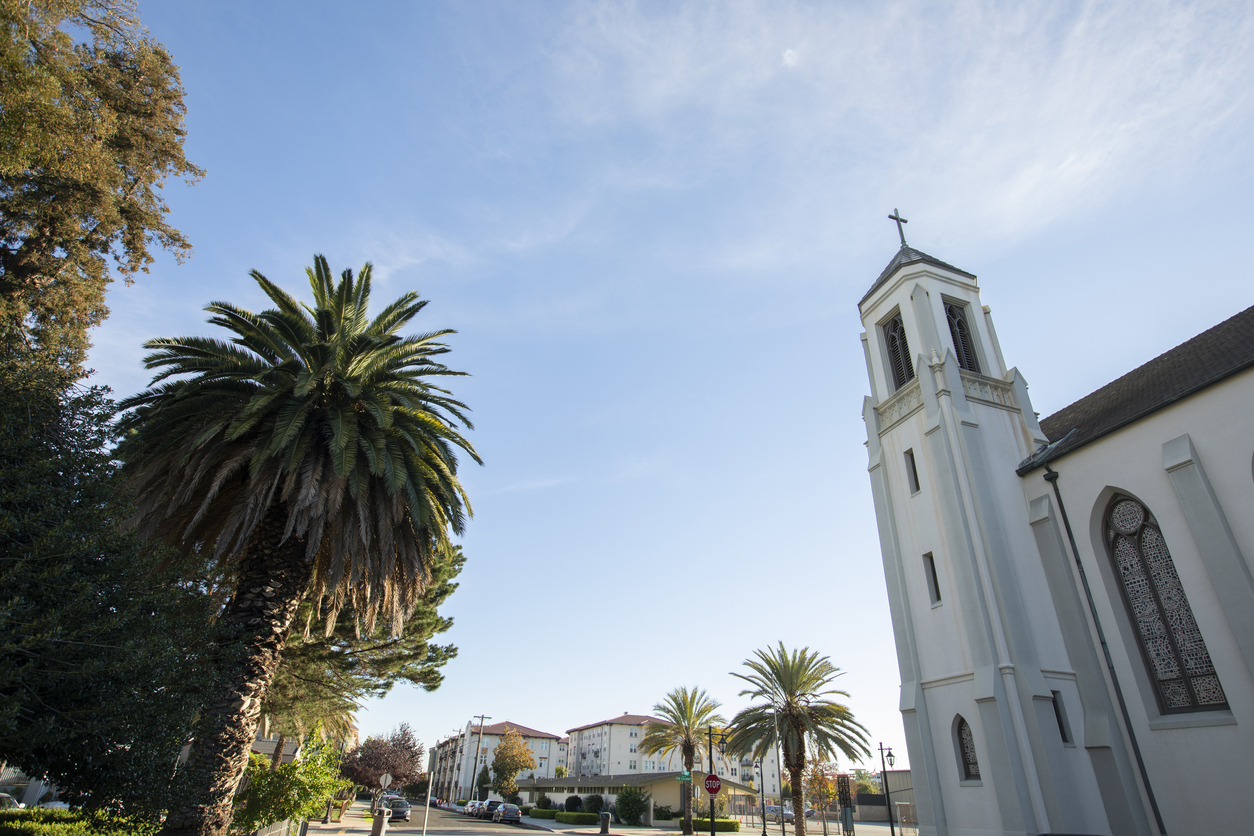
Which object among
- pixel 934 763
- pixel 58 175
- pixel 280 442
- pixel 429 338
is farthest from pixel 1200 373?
pixel 58 175

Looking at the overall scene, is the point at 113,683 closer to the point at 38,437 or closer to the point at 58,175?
the point at 38,437

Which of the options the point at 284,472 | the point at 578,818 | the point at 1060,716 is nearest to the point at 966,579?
the point at 1060,716

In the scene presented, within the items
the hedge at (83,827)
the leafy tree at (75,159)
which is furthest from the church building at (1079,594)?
the leafy tree at (75,159)

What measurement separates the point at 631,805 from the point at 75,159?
4993cm

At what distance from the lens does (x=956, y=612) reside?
17656 millimetres

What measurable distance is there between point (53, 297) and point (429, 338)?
8.58 meters

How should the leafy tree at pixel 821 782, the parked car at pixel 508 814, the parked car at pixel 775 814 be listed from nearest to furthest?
the parked car at pixel 508 814 < the leafy tree at pixel 821 782 < the parked car at pixel 775 814

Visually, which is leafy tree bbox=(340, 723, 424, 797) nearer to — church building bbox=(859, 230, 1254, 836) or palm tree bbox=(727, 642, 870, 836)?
palm tree bbox=(727, 642, 870, 836)

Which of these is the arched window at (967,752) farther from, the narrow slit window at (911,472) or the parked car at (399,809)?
the parked car at (399,809)

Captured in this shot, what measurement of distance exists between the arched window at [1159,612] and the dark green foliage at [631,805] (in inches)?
1639

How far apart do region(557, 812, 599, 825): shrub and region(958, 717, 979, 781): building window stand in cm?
4250

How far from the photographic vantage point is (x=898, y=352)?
23.3 meters

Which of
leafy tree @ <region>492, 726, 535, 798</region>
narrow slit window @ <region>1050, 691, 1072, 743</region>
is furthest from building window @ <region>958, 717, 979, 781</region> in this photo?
leafy tree @ <region>492, 726, 535, 798</region>

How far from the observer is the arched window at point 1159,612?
14.1 meters
